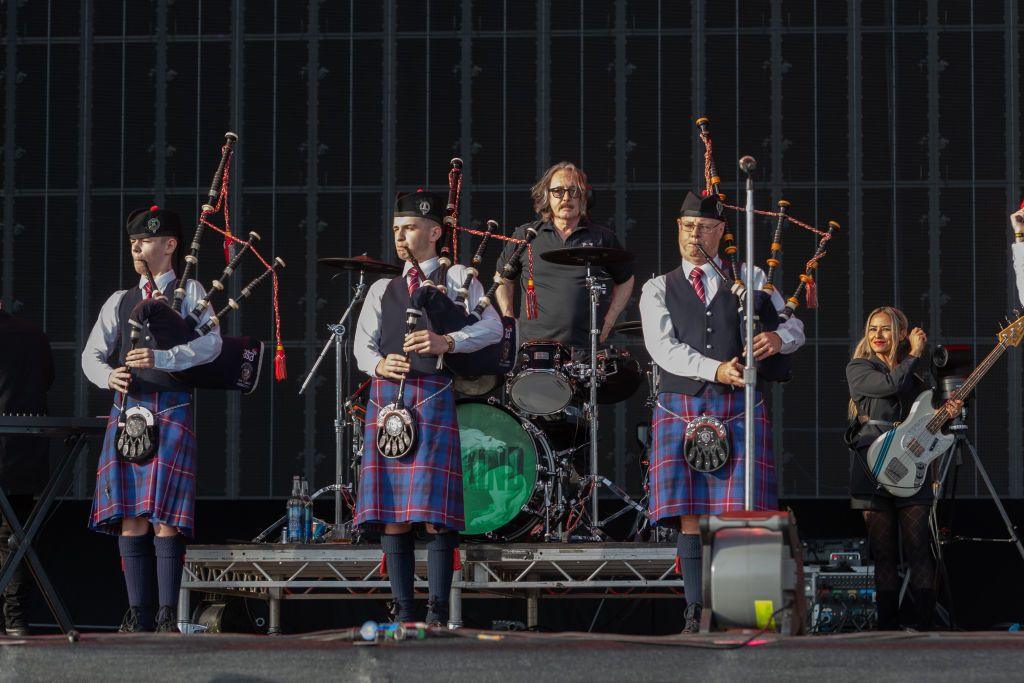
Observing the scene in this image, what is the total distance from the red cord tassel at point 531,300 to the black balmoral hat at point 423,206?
56.1 inches

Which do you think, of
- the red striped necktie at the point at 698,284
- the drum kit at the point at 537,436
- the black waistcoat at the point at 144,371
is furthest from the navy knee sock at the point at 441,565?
the drum kit at the point at 537,436

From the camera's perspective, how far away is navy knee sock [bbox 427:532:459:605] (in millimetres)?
4859

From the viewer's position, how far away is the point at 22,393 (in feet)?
20.5

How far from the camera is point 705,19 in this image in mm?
7754

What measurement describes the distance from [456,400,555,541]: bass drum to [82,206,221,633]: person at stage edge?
1.46 meters

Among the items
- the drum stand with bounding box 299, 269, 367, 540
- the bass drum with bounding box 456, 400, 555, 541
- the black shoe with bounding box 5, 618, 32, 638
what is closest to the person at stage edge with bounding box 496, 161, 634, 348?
the bass drum with bounding box 456, 400, 555, 541

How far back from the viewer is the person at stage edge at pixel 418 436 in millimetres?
4891

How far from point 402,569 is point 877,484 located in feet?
7.64

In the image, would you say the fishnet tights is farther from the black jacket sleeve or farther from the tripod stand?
the black jacket sleeve

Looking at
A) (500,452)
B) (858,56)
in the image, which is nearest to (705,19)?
(858,56)

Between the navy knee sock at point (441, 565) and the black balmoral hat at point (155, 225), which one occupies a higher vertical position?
the black balmoral hat at point (155, 225)

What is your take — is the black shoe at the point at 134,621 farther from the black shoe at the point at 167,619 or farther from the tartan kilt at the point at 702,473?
the tartan kilt at the point at 702,473

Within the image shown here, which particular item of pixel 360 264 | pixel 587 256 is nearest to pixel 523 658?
pixel 587 256

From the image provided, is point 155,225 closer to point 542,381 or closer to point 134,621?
point 134,621
